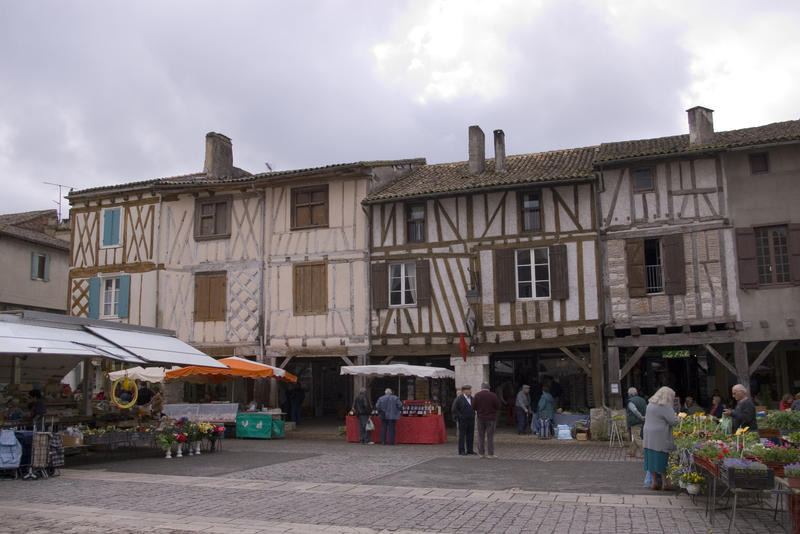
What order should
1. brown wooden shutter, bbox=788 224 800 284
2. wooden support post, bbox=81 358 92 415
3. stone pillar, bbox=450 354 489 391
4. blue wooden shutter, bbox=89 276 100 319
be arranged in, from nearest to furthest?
wooden support post, bbox=81 358 92 415 < brown wooden shutter, bbox=788 224 800 284 < stone pillar, bbox=450 354 489 391 < blue wooden shutter, bbox=89 276 100 319

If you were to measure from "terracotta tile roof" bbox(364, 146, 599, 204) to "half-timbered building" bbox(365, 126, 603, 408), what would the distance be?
1.6 inches

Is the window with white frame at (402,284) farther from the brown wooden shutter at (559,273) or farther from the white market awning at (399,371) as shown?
the brown wooden shutter at (559,273)

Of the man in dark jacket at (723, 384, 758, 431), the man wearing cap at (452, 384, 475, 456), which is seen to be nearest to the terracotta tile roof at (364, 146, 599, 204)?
the man wearing cap at (452, 384, 475, 456)

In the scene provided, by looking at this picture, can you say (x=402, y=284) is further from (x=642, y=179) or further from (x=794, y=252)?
(x=794, y=252)

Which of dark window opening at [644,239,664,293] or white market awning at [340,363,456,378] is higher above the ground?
dark window opening at [644,239,664,293]

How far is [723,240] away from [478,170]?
6.81 meters

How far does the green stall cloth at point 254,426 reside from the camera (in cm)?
1845

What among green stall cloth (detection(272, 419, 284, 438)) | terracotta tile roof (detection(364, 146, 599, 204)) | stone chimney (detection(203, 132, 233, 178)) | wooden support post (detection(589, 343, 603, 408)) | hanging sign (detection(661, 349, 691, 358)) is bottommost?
green stall cloth (detection(272, 419, 284, 438))

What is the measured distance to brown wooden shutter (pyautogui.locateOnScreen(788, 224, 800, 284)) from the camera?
647 inches

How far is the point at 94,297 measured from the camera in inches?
890

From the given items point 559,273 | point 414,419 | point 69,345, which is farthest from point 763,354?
point 69,345

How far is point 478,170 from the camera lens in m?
20.8

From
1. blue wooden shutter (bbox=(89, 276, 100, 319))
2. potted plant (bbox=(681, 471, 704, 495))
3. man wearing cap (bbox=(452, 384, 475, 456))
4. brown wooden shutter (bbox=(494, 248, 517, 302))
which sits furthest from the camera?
blue wooden shutter (bbox=(89, 276, 100, 319))

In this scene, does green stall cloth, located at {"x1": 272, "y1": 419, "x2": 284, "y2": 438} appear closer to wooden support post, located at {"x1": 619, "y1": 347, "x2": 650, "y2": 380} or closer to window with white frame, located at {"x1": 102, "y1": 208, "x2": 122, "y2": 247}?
window with white frame, located at {"x1": 102, "y1": 208, "x2": 122, "y2": 247}
